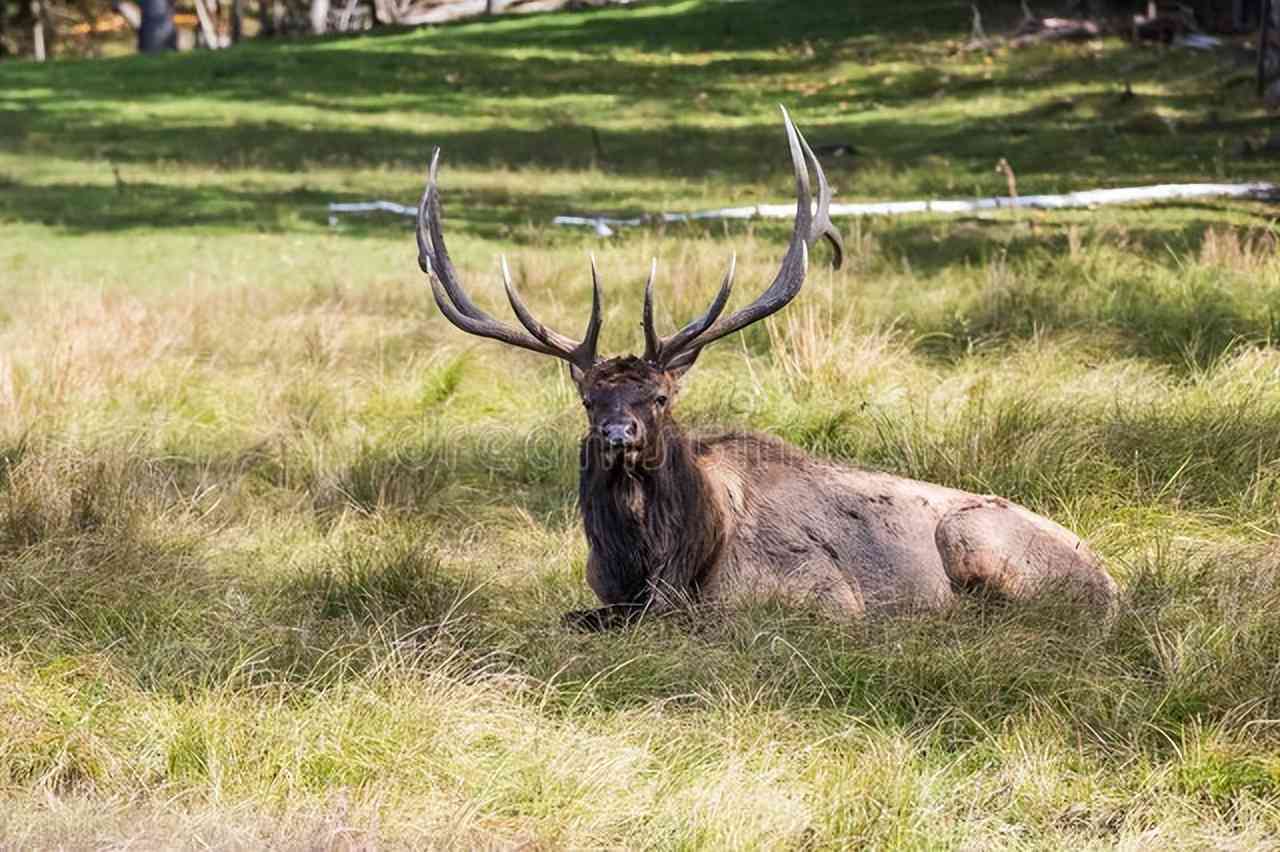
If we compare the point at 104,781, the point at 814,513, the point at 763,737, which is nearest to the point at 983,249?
the point at 814,513

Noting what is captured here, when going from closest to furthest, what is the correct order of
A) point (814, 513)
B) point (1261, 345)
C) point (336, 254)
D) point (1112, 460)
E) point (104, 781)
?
1. point (104, 781)
2. point (814, 513)
3. point (1112, 460)
4. point (1261, 345)
5. point (336, 254)

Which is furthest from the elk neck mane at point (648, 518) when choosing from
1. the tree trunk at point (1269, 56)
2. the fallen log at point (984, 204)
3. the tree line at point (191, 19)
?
the tree line at point (191, 19)

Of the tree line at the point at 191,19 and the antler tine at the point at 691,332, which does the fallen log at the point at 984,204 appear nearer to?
the antler tine at the point at 691,332

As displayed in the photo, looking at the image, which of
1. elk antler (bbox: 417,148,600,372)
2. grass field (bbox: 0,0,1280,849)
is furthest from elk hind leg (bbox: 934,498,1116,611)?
elk antler (bbox: 417,148,600,372)

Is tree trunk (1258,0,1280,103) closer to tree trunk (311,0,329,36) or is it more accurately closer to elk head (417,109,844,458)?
elk head (417,109,844,458)

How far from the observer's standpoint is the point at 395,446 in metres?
9.21

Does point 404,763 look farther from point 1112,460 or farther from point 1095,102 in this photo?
point 1095,102

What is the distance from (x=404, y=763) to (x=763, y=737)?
3.50 feet

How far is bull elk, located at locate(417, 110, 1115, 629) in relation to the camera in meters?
6.71

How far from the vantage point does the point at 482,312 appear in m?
7.28

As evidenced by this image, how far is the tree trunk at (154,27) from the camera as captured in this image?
40531mm

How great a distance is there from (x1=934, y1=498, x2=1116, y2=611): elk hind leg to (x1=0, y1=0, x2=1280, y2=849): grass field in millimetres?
164

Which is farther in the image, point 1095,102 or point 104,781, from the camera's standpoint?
point 1095,102

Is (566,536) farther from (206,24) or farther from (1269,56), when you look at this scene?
(206,24)
